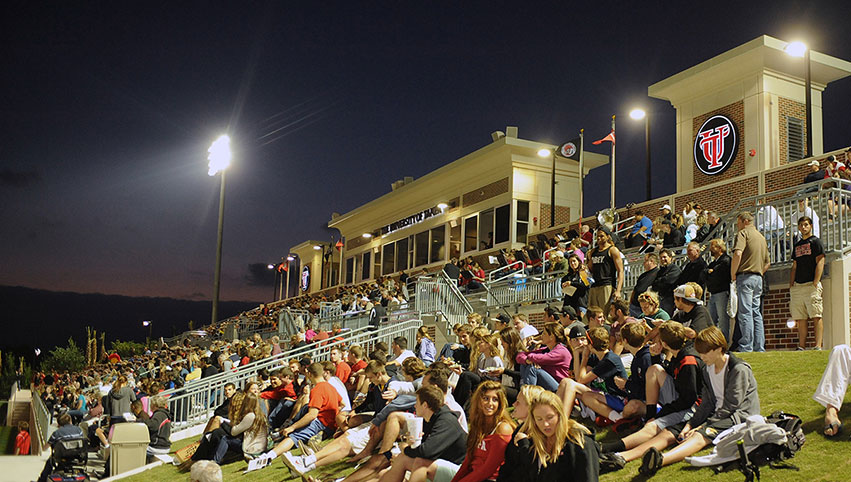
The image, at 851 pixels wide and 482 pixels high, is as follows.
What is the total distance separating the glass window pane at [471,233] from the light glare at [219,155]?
1081 cm

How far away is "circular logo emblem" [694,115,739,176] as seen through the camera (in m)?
24.4

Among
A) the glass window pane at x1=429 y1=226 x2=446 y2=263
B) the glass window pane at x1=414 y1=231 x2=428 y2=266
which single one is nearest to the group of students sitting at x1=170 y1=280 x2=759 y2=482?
the glass window pane at x1=429 y1=226 x2=446 y2=263

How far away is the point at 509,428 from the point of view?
6504 mm

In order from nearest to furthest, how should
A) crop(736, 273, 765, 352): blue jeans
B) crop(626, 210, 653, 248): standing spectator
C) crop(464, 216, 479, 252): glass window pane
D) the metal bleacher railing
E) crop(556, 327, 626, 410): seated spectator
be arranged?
crop(556, 327, 626, 410): seated spectator
crop(736, 273, 765, 352): blue jeans
the metal bleacher railing
crop(626, 210, 653, 248): standing spectator
crop(464, 216, 479, 252): glass window pane

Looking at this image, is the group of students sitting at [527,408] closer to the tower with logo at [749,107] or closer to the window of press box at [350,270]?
the tower with logo at [749,107]

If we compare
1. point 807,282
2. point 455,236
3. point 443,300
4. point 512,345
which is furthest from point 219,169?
point 807,282

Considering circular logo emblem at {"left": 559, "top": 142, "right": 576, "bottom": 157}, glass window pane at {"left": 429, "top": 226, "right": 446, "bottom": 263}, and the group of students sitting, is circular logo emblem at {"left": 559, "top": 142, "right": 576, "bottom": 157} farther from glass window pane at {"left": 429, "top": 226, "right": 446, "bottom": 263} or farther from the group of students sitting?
the group of students sitting

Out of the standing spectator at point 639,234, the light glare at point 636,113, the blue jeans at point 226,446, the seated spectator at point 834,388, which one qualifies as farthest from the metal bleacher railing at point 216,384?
the seated spectator at point 834,388

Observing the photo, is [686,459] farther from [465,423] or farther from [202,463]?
[202,463]

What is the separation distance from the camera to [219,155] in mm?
30391

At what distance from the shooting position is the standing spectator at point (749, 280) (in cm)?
1066

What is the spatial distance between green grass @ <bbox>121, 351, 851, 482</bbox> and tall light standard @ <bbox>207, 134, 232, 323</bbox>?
1704 centimetres

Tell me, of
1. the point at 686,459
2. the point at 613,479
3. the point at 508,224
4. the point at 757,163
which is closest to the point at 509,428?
the point at 613,479

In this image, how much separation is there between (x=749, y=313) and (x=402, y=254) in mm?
30419
